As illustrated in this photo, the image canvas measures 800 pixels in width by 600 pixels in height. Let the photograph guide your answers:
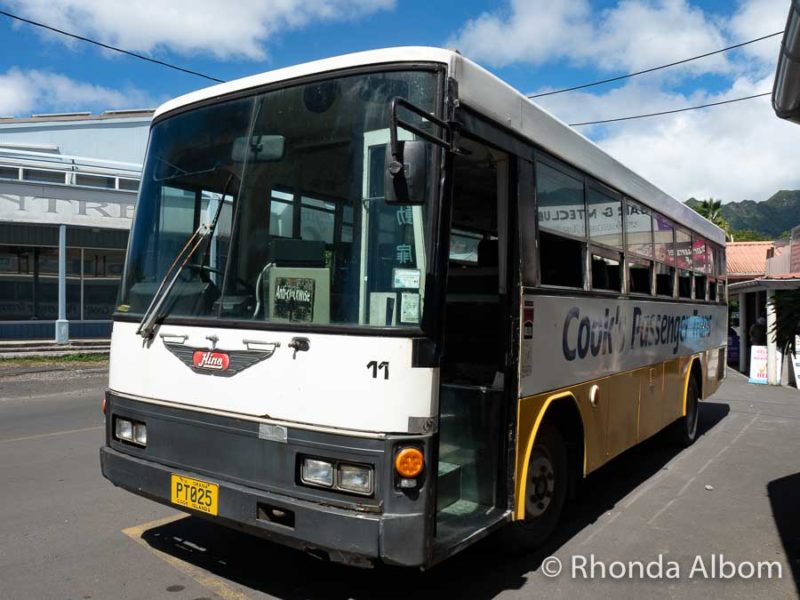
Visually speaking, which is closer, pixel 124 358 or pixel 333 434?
pixel 333 434

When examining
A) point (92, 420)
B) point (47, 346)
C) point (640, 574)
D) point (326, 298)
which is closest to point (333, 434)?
point (326, 298)

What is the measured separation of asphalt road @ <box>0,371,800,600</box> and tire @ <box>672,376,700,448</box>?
3.53 ft

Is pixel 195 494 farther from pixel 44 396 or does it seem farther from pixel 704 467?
pixel 44 396

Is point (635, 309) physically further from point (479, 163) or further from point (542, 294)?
point (479, 163)

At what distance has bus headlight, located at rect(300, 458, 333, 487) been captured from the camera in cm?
346

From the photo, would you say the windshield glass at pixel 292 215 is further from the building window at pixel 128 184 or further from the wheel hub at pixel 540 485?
the building window at pixel 128 184

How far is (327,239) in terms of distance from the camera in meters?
3.72

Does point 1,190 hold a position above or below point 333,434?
above

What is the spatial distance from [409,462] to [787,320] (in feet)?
11.2

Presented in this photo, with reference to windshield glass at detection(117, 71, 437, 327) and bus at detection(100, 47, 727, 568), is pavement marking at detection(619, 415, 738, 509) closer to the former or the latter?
→ bus at detection(100, 47, 727, 568)

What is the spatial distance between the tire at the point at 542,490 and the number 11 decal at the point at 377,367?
1.62 metres

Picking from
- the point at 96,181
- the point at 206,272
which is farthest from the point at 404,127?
the point at 96,181

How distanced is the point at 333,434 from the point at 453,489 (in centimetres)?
109

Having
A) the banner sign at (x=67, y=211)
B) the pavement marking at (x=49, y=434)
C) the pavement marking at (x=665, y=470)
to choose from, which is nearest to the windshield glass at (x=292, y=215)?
the pavement marking at (x=665, y=470)
